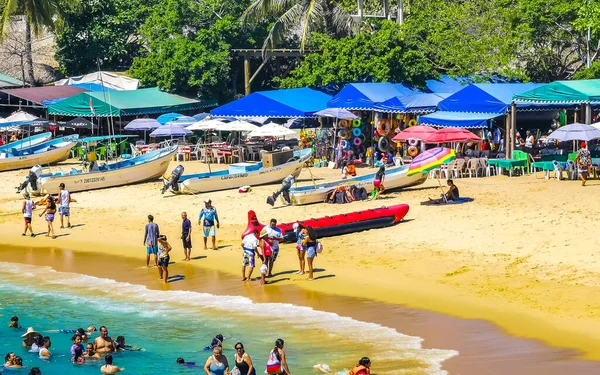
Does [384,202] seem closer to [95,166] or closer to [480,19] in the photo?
[95,166]

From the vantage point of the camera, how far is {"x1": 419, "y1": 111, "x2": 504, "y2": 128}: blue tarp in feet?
115

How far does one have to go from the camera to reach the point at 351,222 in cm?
2403

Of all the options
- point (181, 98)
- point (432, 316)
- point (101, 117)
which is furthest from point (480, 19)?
point (432, 316)

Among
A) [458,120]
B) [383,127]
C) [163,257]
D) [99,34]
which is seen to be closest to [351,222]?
[163,257]

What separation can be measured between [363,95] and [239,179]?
7.40 meters

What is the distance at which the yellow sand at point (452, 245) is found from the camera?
18.0 metres

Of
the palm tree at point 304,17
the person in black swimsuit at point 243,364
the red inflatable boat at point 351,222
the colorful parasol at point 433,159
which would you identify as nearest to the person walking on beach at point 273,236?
the red inflatable boat at point 351,222

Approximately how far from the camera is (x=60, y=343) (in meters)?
18.5

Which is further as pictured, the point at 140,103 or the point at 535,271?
the point at 140,103

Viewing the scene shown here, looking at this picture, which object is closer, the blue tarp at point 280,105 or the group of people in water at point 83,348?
the group of people in water at point 83,348

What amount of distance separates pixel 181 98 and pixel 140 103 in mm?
2437

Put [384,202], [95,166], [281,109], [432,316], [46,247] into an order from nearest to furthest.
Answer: [432,316] → [46,247] → [384,202] → [95,166] → [281,109]

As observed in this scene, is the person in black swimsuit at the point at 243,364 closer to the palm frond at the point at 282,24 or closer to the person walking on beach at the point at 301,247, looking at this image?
the person walking on beach at the point at 301,247

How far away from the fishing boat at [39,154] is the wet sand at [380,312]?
12875 mm
